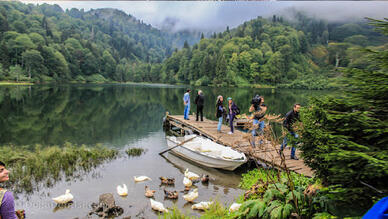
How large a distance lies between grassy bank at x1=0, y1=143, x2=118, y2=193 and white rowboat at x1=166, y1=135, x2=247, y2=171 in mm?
4556

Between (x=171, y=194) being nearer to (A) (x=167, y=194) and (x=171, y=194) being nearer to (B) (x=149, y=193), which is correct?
(A) (x=167, y=194)

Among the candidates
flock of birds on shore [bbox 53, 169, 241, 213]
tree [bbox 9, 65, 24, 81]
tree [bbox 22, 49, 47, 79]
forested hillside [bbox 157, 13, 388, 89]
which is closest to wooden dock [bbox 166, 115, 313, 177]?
flock of birds on shore [bbox 53, 169, 241, 213]

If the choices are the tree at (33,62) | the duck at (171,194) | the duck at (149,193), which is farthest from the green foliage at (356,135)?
the tree at (33,62)

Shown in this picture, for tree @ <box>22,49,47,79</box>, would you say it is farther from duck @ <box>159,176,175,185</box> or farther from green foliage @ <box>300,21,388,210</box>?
green foliage @ <box>300,21,388,210</box>

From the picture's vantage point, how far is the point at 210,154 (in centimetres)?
1244

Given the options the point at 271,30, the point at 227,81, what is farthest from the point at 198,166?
the point at 271,30

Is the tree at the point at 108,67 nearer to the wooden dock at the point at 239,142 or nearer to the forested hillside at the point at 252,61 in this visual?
the forested hillside at the point at 252,61

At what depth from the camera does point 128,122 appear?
26547mm

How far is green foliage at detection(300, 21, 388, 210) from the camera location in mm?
3621

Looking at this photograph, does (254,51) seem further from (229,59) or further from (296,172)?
(296,172)

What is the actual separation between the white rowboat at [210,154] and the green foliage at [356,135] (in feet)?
22.5

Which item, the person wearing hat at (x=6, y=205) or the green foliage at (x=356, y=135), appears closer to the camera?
the person wearing hat at (x=6, y=205)

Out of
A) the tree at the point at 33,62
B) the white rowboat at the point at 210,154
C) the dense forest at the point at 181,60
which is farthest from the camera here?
the dense forest at the point at 181,60

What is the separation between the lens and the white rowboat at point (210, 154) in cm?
1156
